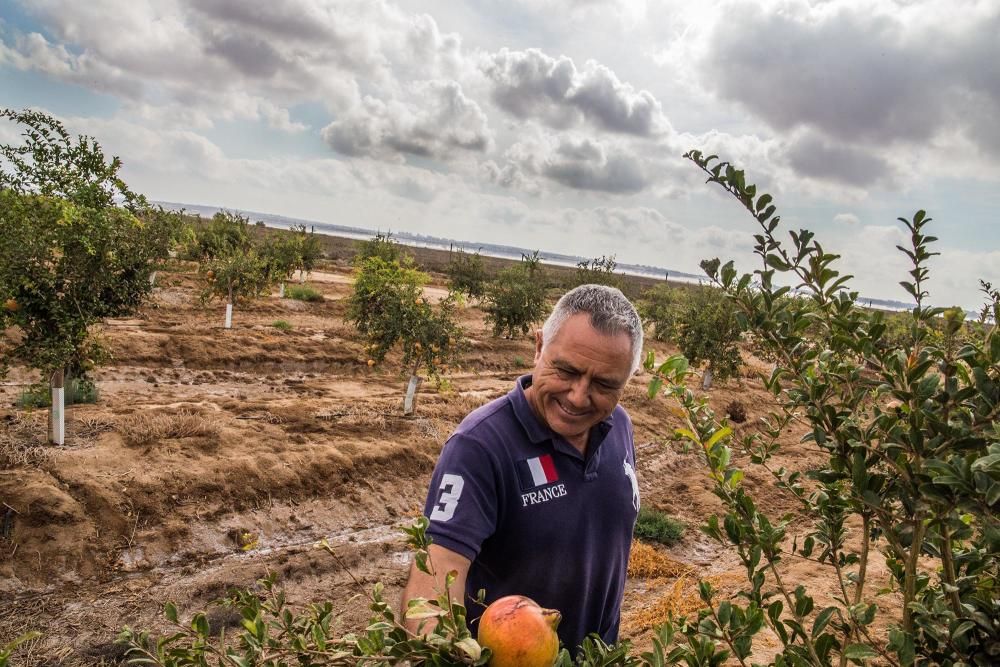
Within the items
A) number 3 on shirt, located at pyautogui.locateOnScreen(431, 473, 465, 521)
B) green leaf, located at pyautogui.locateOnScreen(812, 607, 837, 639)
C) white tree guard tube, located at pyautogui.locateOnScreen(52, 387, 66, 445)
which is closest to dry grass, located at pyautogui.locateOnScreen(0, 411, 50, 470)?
white tree guard tube, located at pyautogui.locateOnScreen(52, 387, 66, 445)

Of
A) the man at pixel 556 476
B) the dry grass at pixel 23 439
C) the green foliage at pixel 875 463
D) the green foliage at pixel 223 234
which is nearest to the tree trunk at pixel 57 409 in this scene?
the dry grass at pixel 23 439

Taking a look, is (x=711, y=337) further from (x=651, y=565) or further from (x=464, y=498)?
(x=464, y=498)

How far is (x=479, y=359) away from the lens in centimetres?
1906

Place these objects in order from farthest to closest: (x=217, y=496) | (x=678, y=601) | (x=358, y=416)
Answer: (x=358, y=416), (x=217, y=496), (x=678, y=601)

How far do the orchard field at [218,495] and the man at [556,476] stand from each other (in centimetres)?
95

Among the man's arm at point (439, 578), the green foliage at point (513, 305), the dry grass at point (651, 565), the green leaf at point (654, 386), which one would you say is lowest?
the dry grass at point (651, 565)

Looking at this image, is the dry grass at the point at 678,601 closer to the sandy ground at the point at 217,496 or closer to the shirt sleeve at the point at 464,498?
the sandy ground at the point at 217,496

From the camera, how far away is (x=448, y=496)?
1.93m

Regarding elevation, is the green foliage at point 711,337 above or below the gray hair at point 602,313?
below

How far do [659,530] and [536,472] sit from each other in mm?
7946

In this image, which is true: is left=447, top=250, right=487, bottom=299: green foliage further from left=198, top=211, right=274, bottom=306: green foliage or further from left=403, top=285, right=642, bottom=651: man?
left=403, top=285, right=642, bottom=651: man

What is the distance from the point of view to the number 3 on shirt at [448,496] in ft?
6.13

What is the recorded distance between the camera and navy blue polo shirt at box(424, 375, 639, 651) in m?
1.99

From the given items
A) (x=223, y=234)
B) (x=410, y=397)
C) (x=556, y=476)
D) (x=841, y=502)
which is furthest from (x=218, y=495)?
(x=223, y=234)
